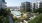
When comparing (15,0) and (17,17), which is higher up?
(15,0)

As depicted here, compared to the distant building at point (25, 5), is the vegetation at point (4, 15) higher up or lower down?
lower down

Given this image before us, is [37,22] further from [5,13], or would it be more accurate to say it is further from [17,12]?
[5,13]

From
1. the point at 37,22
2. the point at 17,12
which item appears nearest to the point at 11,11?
the point at 17,12

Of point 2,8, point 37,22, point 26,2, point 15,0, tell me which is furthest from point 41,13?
point 2,8

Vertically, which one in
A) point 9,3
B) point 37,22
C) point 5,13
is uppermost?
point 9,3

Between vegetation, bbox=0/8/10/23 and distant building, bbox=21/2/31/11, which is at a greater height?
distant building, bbox=21/2/31/11

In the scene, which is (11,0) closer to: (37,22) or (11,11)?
(11,11)

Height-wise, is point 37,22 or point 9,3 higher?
point 9,3

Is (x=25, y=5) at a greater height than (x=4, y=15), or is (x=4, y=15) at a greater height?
(x=25, y=5)
